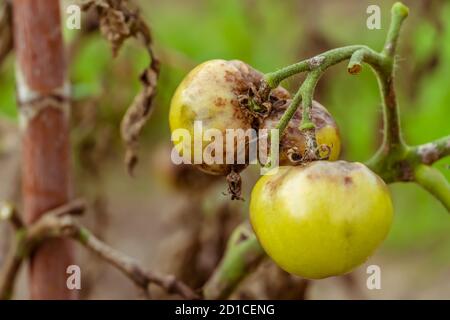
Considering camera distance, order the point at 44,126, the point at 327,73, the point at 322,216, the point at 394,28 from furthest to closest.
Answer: the point at 327,73 → the point at 44,126 → the point at 394,28 → the point at 322,216

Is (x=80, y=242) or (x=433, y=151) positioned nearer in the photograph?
(x=433, y=151)

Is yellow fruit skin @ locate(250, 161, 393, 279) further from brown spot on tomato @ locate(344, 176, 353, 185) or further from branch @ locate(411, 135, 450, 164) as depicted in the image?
branch @ locate(411, 135, 450, 164)

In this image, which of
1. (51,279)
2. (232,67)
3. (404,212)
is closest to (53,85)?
(51,279)

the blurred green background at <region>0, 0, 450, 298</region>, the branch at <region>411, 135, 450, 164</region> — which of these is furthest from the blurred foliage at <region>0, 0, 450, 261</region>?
the branch at <region>411, 135, 450, 164</region>

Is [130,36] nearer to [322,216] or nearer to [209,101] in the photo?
[209,101]

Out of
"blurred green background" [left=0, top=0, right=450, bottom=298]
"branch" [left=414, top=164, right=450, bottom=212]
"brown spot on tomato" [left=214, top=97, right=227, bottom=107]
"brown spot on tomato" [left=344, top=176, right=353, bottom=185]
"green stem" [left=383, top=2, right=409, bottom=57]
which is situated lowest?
"brown spot on tomato" [left=344, top=176, right=353, bottom=185]

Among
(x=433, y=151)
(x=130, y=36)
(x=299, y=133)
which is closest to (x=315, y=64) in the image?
(x=299, y=133)

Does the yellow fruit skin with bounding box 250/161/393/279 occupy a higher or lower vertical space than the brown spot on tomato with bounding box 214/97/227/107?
lower
